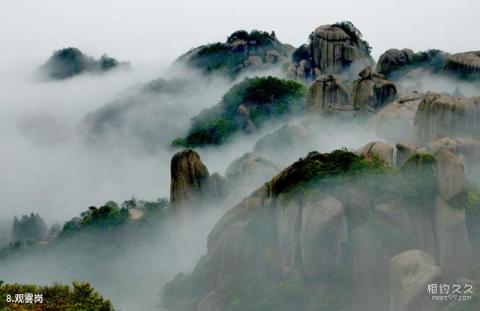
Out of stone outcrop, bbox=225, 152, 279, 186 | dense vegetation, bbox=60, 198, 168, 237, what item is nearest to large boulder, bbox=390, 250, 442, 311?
stone outcrop, bbox=225, 152, 279, 186

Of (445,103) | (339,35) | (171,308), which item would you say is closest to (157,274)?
(171,308)

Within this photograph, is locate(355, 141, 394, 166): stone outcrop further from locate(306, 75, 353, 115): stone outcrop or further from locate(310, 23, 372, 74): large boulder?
locate(310, 23, 372, 74): large boulder

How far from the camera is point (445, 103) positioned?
1805 inches

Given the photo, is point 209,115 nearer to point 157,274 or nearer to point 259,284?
point 157,274

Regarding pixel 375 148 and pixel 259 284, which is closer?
pixel 259 284

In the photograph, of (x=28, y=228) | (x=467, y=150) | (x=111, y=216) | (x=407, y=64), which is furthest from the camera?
(x=28, y=228)

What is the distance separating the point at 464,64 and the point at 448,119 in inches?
1181

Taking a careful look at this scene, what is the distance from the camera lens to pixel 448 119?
A: 149ft

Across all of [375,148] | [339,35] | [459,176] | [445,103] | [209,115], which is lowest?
[459,176]

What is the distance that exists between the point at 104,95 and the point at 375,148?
13145cm

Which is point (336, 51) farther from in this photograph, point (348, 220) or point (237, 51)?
point (348, 220)

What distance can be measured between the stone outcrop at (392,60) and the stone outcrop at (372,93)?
2227cm

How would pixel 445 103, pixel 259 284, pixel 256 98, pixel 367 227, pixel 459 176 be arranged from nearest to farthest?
pixel 459 176 → pixel 367 227 → pixel 259 284 → pixel 445 103 → pixel 256 98

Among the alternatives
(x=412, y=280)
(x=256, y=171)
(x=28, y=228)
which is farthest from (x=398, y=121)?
(x=28, y=228)
